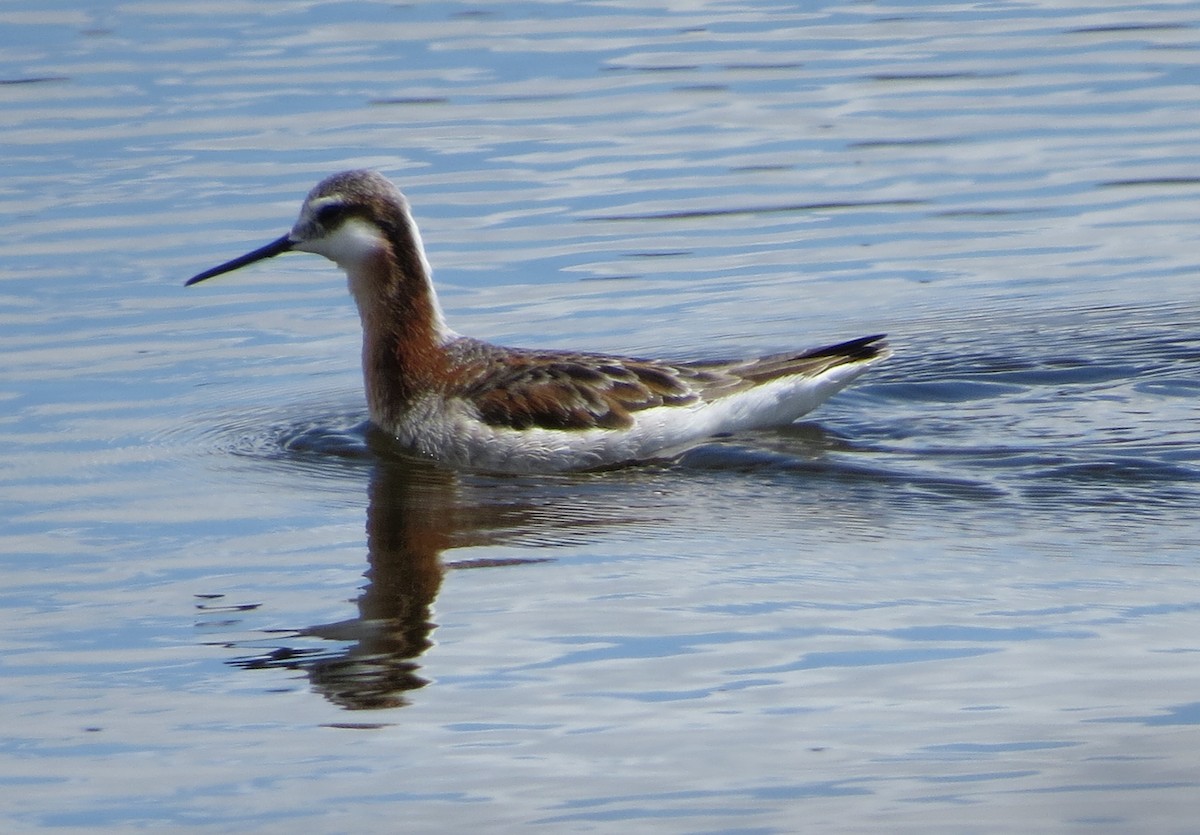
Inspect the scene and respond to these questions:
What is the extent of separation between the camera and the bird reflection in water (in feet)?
25.4

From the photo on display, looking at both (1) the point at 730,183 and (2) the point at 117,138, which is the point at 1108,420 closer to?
(1) the point at 730,183

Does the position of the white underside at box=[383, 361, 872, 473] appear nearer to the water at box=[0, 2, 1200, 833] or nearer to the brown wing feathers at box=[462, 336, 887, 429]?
the brown wing feathers at box=[462, 336, 887, 429]

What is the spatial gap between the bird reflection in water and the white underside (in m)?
0.18

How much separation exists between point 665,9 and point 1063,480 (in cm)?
1251

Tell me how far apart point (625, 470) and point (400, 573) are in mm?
2153

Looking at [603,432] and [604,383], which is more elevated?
[604,383]

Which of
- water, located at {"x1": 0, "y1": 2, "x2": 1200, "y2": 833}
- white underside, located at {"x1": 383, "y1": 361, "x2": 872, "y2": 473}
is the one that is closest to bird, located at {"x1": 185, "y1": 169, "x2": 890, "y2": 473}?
white underside, located at {"x1": 383, "y1": 361, "x2": 872, "y2": 473}

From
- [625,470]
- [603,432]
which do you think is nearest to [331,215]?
[603,432]

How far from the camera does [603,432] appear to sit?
36.2 ft

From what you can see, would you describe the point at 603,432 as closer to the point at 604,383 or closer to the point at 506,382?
the point at 604,383

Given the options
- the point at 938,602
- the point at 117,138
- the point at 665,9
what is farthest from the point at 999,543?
the point at 665,9

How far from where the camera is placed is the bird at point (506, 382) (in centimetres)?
A: 1105

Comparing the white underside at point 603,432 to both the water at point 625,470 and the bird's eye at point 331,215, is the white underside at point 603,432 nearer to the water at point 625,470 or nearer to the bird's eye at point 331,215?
the water at point 625,470

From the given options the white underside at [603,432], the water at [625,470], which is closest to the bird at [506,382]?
the white underside at [603,432]
